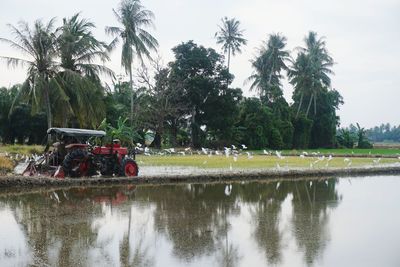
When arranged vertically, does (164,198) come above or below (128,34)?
below

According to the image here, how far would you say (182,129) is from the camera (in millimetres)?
41812

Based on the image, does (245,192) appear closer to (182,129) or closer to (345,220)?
(345,220)

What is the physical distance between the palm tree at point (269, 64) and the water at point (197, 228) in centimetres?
3765

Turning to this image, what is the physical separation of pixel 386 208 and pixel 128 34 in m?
26.0

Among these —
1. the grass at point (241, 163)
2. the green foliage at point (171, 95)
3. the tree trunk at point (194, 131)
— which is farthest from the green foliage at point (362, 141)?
the grass at point (241, 163)

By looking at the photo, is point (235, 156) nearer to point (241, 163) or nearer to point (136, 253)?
point (241, 163)

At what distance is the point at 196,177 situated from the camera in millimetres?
15023

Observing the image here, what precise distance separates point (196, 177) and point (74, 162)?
3.79 meters

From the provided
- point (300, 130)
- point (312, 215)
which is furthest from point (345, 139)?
point (312, 215)

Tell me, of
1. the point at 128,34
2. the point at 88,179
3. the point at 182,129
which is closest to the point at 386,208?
the point at 88,179

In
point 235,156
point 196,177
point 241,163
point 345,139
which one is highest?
point 345,139

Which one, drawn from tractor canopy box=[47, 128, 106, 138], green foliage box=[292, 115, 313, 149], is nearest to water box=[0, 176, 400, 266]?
tractor canopy box=[47, 128, 106, 138]

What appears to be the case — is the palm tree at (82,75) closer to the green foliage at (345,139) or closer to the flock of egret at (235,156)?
the flock of egret at (235,156)

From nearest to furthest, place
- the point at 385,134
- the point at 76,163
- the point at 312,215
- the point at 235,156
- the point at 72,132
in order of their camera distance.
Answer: the point at 312,215, the point at 72,132, the point at 76,163, the point at 235,156, the point at 385,134
